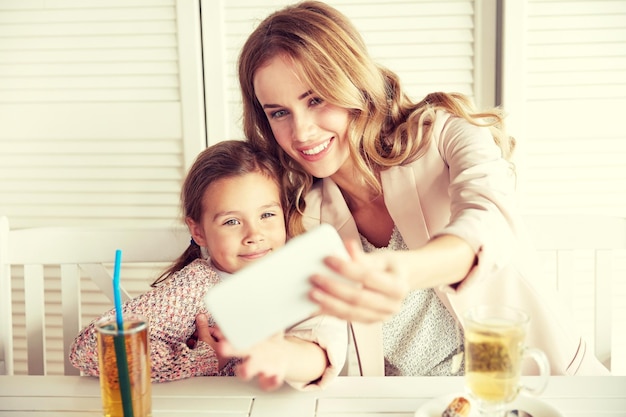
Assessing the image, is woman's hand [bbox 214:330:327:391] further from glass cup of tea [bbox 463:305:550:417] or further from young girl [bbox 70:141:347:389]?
glass cup of tea [bbox 463:305:550:417]

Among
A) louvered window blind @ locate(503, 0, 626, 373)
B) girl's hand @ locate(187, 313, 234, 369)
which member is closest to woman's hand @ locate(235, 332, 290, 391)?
girl's hand @ locate(187, 313, 234, 369)

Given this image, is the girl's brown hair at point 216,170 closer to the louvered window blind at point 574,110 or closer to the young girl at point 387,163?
the young girl at point 387,163

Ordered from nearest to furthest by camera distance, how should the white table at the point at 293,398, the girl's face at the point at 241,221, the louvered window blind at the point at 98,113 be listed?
the white table at the point at 293,398 → the girl's face at the point at 241,221 → the louvered window blind at the point at 98,113

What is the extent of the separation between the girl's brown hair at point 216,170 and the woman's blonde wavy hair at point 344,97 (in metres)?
0.05

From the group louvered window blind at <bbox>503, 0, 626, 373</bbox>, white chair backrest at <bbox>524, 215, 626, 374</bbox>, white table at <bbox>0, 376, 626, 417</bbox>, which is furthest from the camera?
louvered window blind at <bbox>503, 0, 626, 373</bbox>

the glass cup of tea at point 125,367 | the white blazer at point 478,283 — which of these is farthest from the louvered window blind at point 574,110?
the glass cup of tea at point 125,367

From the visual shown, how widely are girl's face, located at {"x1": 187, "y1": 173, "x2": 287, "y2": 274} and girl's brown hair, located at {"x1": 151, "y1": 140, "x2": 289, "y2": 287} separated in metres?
0.02

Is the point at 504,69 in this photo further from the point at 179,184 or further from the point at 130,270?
the point at 130,270

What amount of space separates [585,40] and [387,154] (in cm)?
95

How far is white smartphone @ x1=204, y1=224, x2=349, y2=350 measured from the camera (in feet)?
2.37

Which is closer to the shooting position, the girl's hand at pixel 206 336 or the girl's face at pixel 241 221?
the girl's hand at pixel 206 336

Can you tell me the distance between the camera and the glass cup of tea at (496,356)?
87cm

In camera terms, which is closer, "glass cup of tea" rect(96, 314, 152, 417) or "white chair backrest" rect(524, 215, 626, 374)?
"glass cup of tea" rect(96, 314, 152, 417)

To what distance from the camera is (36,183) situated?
2.20 meters
